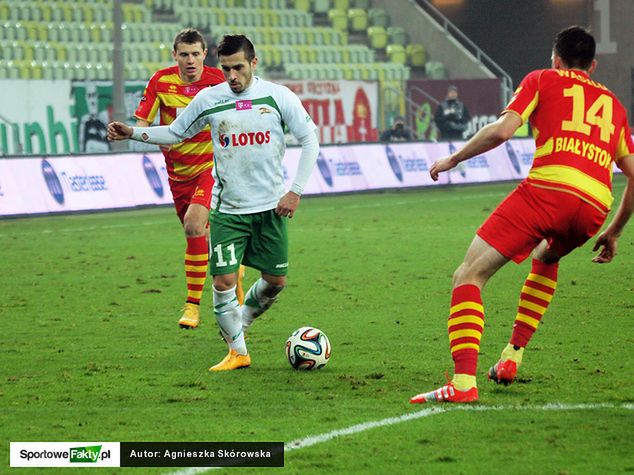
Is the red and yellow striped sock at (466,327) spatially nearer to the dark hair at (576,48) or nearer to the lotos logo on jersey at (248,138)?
the dark hair at (576,48)

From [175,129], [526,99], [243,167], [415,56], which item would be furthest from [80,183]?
[415,56]

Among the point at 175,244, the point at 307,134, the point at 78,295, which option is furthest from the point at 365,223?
the point at 307,134

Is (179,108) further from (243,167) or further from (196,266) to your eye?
(243,167)

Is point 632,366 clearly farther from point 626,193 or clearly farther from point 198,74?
point 198,74

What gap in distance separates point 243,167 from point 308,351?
46.9 inches

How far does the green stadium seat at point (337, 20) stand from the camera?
120 feet

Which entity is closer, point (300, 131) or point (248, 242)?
point (300, 131)

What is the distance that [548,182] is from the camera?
6.71m

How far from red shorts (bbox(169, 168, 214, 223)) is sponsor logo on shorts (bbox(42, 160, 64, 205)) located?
921cm

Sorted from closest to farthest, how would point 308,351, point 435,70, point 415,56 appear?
1. point 308,351
2. point 435,70
3. point 415,56

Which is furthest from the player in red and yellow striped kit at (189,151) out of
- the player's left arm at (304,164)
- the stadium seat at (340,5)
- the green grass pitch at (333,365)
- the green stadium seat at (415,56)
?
the stadium seat at (340,5)

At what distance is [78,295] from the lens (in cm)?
1193

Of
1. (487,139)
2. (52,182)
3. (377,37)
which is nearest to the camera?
(487,139)

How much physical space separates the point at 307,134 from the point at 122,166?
12642 mm
